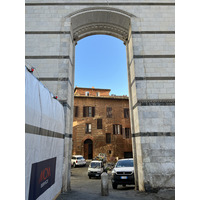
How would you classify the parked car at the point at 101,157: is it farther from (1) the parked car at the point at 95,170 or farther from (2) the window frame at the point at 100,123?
(1) the parked car at the point at 95,170

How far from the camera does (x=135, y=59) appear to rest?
319 inches

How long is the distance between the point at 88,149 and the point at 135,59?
19931 millimetres

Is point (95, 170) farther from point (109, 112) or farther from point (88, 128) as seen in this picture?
point (109, 112)

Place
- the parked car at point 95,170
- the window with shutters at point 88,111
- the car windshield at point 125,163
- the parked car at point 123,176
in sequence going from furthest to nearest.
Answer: the window with shutters at point 88,111 → the parked car at point 95,170 → the car windshield at point 125,163 → the parked car at point 123,176

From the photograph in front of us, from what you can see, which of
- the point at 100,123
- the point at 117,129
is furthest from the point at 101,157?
the point at 117,129

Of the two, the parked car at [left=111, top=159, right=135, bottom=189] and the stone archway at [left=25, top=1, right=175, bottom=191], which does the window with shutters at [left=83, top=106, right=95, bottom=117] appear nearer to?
the stone archway at [left=25, top=1, right=175, bottom=191]

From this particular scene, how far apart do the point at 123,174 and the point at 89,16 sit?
29.9ft

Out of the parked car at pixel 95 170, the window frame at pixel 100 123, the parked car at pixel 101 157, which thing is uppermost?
the window frame at pixel 100 123

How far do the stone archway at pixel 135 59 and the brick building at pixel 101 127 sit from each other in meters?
17.4

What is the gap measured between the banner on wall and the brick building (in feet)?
68.1

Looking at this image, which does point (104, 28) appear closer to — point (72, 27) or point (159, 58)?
point (72, 27)

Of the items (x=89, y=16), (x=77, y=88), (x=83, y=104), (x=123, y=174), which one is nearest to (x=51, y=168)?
(x=123, y=174)

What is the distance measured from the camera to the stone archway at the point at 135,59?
6.94 metres

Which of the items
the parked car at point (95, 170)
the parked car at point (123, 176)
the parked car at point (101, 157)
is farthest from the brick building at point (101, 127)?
the parked car at point (123, 176)
